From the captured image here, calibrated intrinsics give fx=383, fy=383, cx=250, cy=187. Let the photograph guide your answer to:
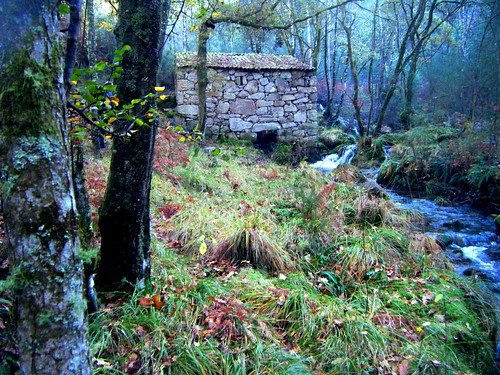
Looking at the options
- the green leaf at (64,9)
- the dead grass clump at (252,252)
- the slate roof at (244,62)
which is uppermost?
the slate roof at (244,62)

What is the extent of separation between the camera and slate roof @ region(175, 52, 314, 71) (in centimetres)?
1317

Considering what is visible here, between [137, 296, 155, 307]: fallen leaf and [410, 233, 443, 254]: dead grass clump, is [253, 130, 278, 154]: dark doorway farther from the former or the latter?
[137, 296, 155, 307]: fallen leaf

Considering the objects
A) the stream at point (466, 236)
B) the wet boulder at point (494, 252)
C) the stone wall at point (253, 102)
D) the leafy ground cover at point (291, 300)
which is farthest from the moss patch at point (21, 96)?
the stone wall at point (253, 102)

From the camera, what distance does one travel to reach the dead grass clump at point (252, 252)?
14.3 feet

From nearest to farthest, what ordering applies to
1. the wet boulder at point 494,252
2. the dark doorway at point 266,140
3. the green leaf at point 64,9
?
1. the green leaf at point 64,9
2. the wet boulder at point 494,252
3. the dark doorway at point 266,140

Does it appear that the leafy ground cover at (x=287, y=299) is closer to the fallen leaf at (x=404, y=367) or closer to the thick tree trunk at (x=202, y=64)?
the fallen leaf at (x=404, y=367)

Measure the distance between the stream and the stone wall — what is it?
225 inches

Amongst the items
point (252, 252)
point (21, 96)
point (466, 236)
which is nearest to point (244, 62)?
point (466, 236)

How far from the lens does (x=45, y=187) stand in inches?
51.6

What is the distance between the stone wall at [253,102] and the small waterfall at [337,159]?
4.37 feet

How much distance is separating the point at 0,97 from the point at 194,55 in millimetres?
13139

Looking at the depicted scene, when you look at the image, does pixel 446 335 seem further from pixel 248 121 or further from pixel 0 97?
pixel 248 121

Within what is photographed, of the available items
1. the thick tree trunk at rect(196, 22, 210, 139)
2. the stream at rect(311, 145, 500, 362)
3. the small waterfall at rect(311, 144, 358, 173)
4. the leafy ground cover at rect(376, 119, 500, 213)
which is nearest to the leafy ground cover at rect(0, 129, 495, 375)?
the stream at rect(311, 145, 500, 362)

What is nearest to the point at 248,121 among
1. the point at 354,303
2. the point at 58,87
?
the point at 354,303
